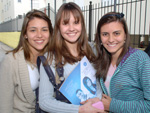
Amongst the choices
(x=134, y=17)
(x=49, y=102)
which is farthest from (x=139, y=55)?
(x=134, y=17)

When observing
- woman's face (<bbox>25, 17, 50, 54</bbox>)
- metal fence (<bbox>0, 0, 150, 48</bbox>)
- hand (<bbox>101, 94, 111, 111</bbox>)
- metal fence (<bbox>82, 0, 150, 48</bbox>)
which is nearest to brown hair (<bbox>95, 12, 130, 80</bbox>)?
hand (<bbox>101, 94, 111, 111</bbox>)

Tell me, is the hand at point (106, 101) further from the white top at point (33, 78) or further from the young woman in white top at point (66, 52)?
the white top at point (33, 78)

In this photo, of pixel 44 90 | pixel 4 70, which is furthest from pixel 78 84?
pixel 4 70

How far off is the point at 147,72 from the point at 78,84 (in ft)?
2.13

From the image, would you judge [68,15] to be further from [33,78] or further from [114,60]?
[33,78]

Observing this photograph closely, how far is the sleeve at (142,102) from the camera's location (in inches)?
52.7

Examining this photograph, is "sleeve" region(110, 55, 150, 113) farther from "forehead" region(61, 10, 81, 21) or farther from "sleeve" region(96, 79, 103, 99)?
"forehead" region(61, 10, 81, 21)

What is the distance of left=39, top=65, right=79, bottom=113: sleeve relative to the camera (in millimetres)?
1369

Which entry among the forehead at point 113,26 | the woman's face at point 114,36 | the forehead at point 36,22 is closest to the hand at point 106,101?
the woman's face at point 114,36

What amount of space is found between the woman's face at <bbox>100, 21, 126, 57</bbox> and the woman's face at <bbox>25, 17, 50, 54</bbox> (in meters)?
0.80

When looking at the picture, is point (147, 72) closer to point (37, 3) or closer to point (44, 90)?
point (44, 90)

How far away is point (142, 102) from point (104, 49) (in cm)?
77

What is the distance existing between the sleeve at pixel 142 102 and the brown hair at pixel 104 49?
298 millimetres

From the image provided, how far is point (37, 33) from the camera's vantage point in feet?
6.54
